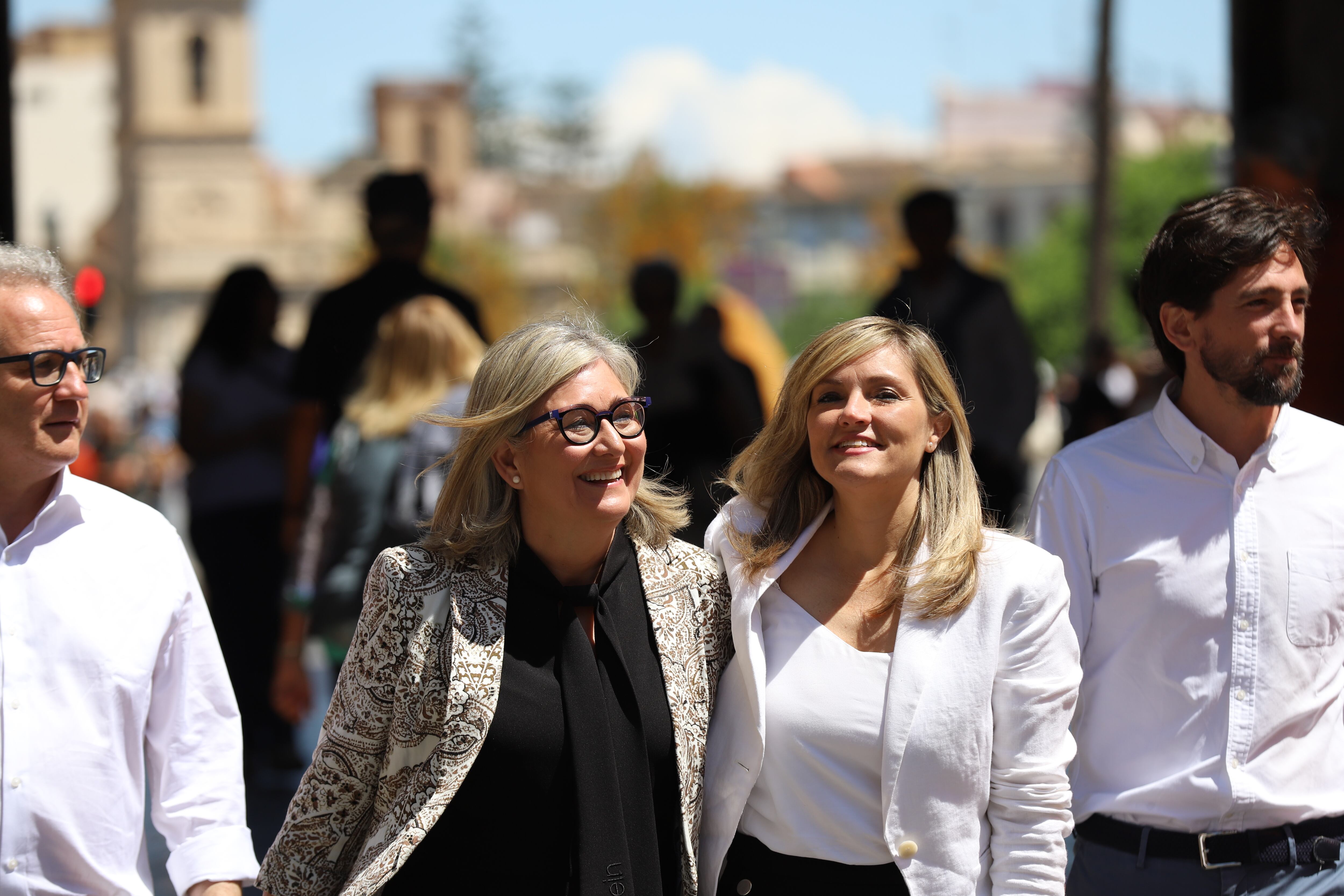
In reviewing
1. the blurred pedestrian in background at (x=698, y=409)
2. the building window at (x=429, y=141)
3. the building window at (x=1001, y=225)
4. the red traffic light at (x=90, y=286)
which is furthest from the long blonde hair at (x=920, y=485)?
the building window at (x=1001, y=225)

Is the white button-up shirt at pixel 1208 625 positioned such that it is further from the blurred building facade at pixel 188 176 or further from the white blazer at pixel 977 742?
the blurred building facade at pixel 188 176

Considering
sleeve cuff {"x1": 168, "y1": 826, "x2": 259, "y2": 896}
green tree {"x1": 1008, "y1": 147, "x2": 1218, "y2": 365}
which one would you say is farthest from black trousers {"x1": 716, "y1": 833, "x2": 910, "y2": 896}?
green tree {"x1": 1008, "y1": 147, "x2": 1218, "y2": 365}

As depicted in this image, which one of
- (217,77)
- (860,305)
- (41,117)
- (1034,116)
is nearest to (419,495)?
Answer: (860,305)

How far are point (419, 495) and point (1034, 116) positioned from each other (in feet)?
359

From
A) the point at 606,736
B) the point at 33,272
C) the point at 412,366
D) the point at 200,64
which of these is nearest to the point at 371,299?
the point at 412,366

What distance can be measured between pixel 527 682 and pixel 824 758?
554 mm

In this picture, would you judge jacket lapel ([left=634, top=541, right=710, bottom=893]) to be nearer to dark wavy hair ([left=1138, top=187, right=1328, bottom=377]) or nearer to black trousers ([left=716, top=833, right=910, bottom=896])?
black trousers ([left=716, top=833, right=910, bottom=896])

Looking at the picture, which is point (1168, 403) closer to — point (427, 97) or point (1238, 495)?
point (1238, 495)

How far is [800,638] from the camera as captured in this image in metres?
2.91

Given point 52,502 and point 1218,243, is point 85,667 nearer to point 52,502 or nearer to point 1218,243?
point 52,502

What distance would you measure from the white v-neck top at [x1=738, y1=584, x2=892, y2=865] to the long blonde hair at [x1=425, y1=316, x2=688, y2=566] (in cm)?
48

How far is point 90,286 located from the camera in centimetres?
711

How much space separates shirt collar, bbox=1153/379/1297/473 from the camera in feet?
10.4

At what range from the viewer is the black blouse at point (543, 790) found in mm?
2779
